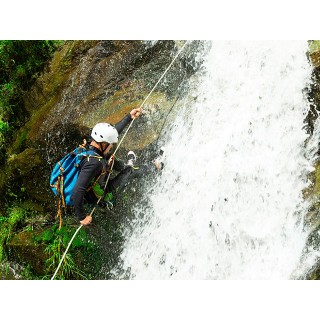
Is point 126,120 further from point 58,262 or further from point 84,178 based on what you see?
point 58,262

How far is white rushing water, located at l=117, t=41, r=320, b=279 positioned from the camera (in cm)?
520

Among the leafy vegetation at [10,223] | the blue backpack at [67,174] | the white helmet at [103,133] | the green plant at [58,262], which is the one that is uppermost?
the white helmet at [103,133]

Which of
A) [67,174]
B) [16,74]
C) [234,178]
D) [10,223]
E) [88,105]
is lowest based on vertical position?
[10,223]

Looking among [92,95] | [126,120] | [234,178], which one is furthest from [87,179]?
[92,95]

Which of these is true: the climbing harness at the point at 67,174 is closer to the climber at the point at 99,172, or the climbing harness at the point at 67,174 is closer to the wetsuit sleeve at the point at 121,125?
the climber at the point at 99,172

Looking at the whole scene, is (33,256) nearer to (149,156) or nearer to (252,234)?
(149,156)

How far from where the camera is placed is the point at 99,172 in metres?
4.51

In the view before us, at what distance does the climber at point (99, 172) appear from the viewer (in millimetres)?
4363

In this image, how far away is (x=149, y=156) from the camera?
5.84 meters

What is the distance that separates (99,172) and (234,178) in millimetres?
1867

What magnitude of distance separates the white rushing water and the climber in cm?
77

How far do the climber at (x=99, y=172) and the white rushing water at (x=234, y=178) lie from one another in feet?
2.52

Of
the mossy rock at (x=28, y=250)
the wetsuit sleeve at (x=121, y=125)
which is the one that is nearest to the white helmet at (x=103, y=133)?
the wetsuit sleeve at (x=121, y=125)

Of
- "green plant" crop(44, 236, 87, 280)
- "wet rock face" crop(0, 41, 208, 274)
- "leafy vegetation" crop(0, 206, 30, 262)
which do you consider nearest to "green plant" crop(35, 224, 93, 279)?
"green plant" crop(44, 236, 87, 280)
